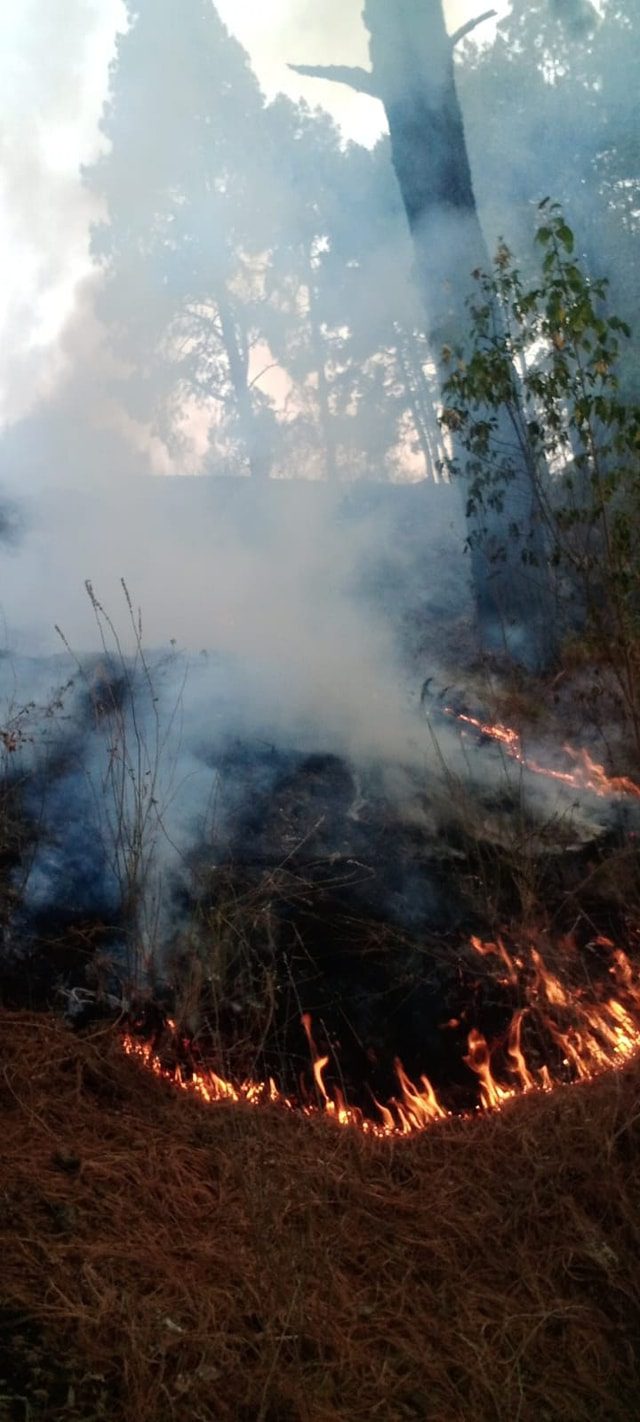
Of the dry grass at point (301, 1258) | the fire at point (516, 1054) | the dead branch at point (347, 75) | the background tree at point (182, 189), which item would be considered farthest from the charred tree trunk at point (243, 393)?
the dry grass at point (301, 1258)

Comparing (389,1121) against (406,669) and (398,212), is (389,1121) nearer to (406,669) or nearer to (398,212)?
(406,669)

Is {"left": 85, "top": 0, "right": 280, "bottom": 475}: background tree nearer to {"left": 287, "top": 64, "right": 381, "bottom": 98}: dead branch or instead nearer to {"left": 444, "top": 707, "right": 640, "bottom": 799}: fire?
{"left": 287, "top": 64, "right": 381, "bottom": 98}: dead branch

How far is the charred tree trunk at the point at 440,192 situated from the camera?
7.30 meters

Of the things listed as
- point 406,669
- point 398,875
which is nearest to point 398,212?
point 406,669

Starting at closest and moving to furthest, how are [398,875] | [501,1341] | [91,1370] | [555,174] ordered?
[91,1370] → [501,1341] → [398,875] → [555,174]

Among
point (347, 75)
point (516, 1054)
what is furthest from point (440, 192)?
point (516, 1054)

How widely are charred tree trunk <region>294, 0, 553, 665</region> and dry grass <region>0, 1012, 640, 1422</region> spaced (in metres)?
4.19

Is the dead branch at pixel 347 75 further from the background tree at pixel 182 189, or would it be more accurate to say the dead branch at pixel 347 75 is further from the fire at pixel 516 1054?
the fire at pixel 516 1054

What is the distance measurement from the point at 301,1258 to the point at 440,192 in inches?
264

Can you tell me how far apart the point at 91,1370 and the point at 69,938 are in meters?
2.22

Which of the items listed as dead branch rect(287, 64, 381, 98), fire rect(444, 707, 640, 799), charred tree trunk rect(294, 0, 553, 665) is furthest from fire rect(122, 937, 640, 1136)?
dead branch rect(287, 64, 381, 98)

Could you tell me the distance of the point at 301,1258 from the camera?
2.99 metres

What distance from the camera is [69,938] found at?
4582 mm

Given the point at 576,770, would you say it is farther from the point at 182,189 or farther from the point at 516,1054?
the point at 182,189
